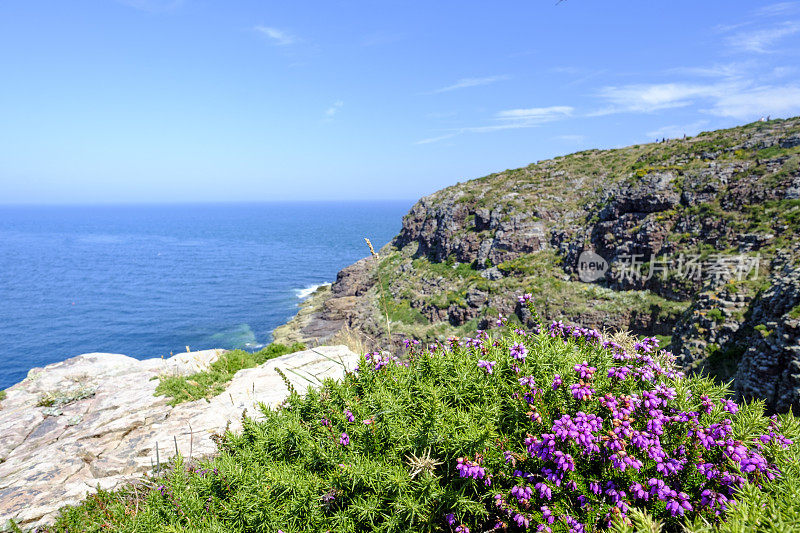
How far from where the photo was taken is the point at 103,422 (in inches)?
376

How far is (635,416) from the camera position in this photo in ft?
10.9

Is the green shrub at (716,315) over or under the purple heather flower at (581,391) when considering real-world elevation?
under

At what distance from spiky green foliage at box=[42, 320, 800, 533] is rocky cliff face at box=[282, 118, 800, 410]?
2004 cm

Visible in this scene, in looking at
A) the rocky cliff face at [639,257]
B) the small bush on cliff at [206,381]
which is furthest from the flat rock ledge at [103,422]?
the rocky cliff face at [639,257]

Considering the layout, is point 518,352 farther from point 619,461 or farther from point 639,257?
point 639,257

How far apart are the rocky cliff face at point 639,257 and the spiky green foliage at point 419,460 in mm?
20042

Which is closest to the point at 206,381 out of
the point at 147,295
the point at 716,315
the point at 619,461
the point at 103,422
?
the point at 103,422

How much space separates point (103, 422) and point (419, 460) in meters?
10.5

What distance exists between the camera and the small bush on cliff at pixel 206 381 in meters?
10.3

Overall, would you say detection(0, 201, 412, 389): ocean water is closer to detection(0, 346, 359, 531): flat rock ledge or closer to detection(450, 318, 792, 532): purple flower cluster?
detection(0, 346, 359, 531): flat rock ledge

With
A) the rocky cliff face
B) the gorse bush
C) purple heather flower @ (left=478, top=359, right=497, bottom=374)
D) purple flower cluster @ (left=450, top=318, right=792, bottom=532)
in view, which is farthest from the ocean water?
purple flower cluster @ (left=450, top=318, right=792, bottom=532)

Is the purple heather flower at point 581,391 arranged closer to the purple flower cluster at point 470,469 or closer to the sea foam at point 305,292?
the purple flower cluster at point 470,469

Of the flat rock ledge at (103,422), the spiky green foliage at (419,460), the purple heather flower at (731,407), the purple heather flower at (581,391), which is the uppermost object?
the purple heather flower at (581,391)

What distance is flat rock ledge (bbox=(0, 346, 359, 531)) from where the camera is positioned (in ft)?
23.1
